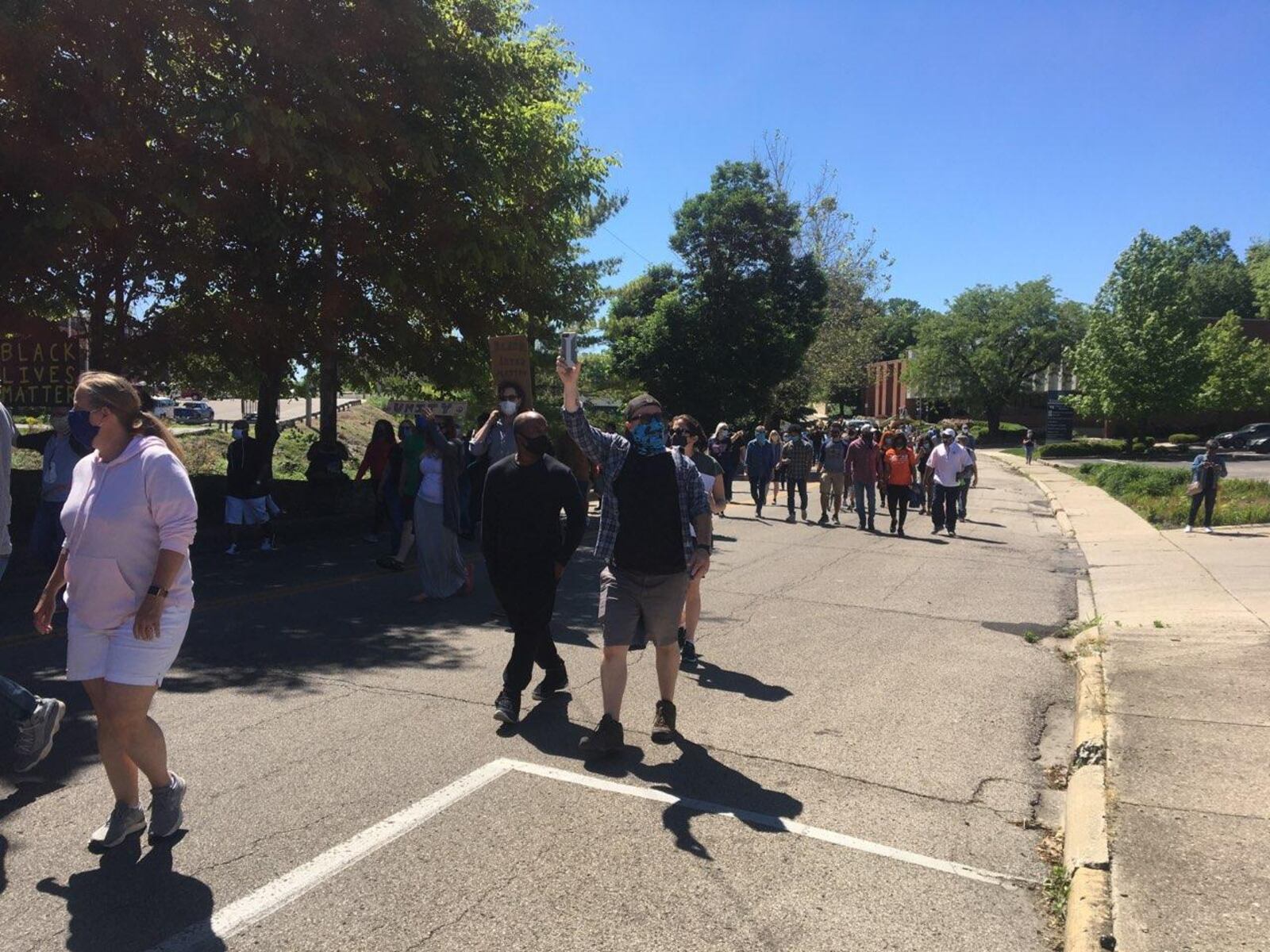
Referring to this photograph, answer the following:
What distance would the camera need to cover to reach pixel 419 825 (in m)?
4.33

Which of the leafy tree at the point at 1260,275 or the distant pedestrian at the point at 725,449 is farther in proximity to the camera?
the leafy tree at the point at 1260,275

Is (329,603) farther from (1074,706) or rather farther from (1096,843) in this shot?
(1096,843)

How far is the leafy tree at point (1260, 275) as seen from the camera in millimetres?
76069

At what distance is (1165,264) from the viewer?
176 feet

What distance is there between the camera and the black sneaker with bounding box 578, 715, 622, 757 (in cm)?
521

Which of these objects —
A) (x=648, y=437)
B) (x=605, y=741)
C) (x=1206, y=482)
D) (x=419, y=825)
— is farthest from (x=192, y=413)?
(x=419, y=825)

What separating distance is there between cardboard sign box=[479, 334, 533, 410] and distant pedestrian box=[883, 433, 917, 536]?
7.28m

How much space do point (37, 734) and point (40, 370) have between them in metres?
12.6

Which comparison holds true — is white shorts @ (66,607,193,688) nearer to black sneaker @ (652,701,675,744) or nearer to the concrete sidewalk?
black sneaker @ (652,701,675,744)

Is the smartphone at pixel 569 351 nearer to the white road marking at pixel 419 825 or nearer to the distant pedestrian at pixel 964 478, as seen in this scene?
the white road marking at pixel 419 825

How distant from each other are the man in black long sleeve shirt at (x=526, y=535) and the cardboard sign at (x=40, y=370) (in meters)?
12.1

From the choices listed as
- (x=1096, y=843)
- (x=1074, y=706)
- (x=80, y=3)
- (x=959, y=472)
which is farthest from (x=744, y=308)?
(x=1096, y=843)

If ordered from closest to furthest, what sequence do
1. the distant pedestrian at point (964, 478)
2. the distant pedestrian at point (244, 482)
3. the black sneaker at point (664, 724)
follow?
1. the black sneaker at point (664, 724)
2. the distant pedestrian at point (244, 482)
3. the distant pedestrian at point (964, 478)

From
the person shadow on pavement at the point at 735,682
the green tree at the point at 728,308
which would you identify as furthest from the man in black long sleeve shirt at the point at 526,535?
the green tree at the point at 728,308
